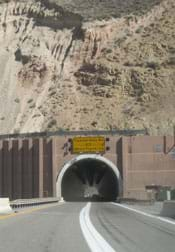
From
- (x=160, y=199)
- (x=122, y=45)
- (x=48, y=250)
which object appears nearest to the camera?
(x=48, y=250)

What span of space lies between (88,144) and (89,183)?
3081cm

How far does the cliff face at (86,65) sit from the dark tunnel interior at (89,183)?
759 cm

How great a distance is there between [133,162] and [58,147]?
28.2 ft

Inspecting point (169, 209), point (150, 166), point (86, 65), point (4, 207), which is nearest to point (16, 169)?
point (150, 166)

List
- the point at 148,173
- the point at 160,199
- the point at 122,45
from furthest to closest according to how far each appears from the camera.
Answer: the point at 122,45 < the point at 148,173 < the point at 160,199

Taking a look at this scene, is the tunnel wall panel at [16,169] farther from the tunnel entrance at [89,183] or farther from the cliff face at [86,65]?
the cliff face at [86,65]

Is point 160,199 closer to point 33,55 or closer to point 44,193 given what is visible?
point 44,193

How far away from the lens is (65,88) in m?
91.7

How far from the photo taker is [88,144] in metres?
71.4

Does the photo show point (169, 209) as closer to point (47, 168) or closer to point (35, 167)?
point (47, 168)

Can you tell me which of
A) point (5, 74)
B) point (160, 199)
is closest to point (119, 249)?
point (160, 199)

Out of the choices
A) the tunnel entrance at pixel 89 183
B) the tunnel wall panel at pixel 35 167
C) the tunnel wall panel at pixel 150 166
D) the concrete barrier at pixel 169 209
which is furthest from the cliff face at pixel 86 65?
the concrete barrier at pixel 169 209

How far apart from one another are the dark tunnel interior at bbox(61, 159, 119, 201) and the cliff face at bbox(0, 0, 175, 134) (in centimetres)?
759

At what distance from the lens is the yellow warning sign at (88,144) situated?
7100 cm
